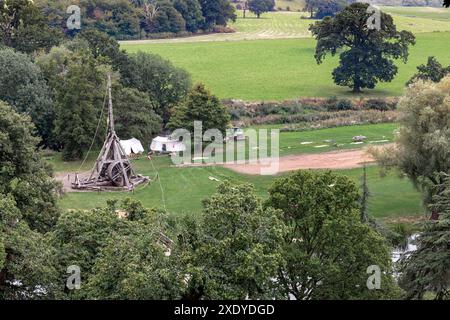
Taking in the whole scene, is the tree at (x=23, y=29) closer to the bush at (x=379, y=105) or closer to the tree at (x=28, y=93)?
the tree at (x=28, y=93)

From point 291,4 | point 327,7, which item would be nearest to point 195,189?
point 327,7

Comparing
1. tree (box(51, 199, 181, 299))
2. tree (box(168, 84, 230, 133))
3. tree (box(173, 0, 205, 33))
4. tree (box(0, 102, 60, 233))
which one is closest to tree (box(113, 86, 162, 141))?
tree (box(168, 84, 230, 133))

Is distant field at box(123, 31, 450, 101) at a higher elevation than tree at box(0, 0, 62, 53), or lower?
lower

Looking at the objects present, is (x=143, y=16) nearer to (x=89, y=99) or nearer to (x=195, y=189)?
(x=89, y=99)

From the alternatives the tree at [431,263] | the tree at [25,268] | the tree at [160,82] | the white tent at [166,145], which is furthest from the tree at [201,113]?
the tree at [25,268]

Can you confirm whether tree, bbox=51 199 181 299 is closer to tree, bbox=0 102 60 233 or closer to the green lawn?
tree, bbox=0 102 60 233
